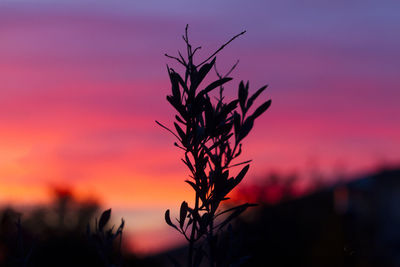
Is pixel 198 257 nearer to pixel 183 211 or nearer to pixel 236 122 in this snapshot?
pixel 183 211

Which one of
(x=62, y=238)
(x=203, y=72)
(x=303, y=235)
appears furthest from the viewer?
(x=303, y=235)

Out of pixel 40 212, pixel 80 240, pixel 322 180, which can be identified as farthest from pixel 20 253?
pixel 322 180

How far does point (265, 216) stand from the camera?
901 inches

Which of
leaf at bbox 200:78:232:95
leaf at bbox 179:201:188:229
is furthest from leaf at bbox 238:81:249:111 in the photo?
leaf at bbox 179:201:188:229

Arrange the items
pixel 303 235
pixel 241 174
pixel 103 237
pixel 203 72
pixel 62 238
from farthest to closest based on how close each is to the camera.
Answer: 1. pixel 303 235
2. pixel 62 238
3. pixel 103 237
4. pixel 241 174
5. pixel 203 72

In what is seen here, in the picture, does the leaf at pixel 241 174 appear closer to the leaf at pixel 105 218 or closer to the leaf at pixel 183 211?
the leaf at pixel 183 211

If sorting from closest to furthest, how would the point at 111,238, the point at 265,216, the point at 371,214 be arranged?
the point at 111,238 < the point at 265,216 < the point at 371,214

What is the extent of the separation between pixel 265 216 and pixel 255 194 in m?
9.62

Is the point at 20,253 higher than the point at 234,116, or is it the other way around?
the point at 234,116

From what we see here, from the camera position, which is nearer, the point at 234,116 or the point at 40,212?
the point at 234,116

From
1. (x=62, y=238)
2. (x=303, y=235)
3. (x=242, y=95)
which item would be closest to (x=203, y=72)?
(x=242, y=95)

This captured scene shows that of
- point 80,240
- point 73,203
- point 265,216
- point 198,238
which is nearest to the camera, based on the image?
point 198,238

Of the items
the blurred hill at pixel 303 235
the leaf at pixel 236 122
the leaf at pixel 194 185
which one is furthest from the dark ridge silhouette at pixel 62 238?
the blurred hill at pixel 303 235

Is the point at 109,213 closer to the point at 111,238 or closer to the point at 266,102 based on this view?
the point at 111,238
